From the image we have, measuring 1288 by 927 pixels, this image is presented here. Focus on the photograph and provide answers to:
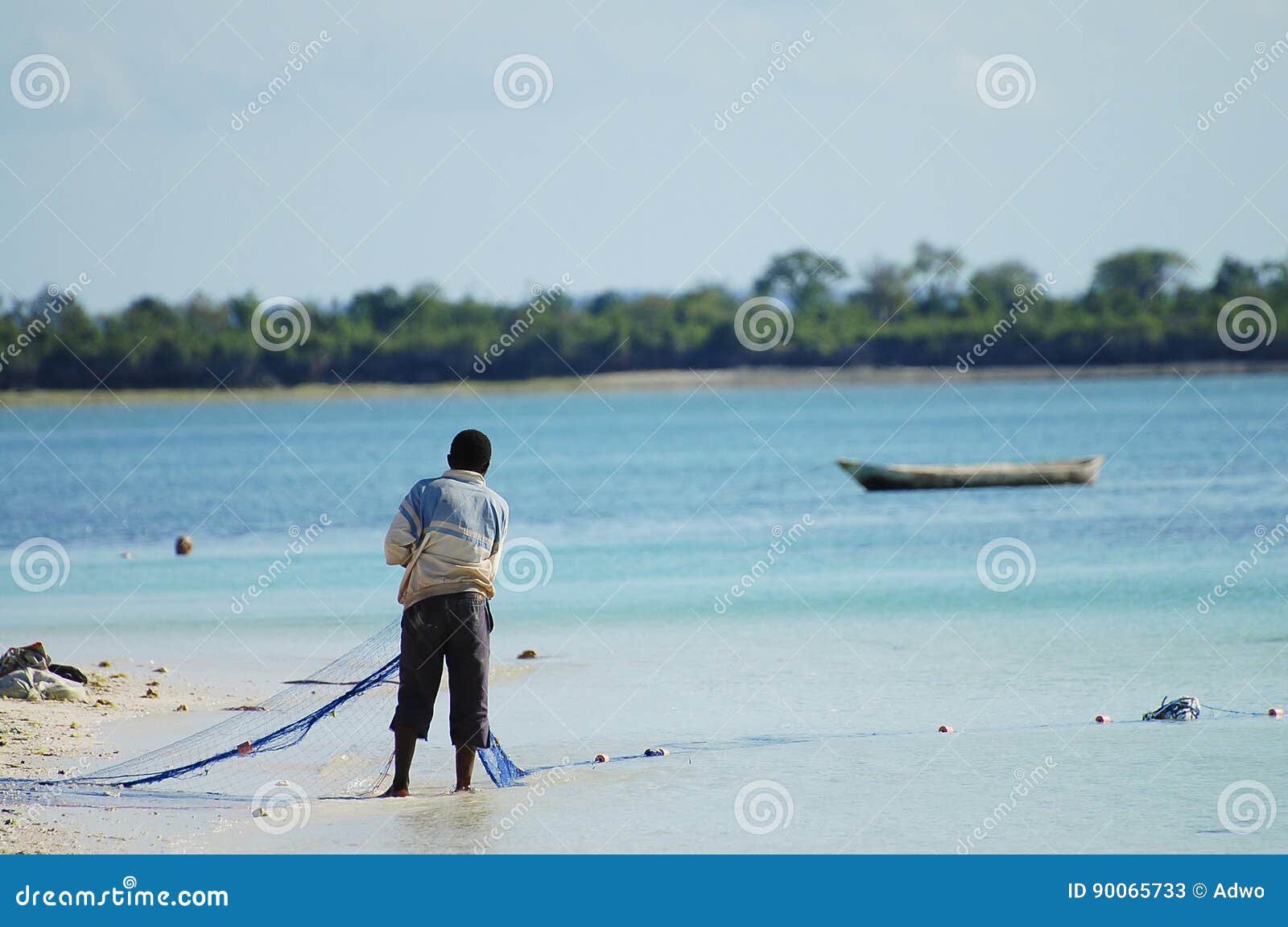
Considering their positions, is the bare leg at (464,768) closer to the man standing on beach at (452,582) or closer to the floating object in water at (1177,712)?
the man standing on beach at (452,582)

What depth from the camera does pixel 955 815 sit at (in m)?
7.70

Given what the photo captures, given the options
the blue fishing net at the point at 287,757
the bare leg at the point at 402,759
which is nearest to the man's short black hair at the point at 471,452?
the blue fishing net at the point at 287,757

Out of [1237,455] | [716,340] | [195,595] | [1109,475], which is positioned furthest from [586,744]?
[716,340]

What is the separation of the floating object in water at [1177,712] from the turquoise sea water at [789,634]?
137mm

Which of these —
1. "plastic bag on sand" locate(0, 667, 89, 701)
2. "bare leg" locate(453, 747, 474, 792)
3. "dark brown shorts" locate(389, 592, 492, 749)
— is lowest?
"bare leg" locate(453, 747, 474, 792)

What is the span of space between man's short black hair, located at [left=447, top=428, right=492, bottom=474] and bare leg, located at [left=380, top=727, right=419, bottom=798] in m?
1.21

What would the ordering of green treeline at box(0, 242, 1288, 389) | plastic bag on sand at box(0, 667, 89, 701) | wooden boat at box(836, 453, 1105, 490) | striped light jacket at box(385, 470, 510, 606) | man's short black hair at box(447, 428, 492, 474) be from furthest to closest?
green treeline at box(0, 242, 1288, 389), wooden boat at box(836, 453, 1105, 490), plastic bag on sand at box(0, 667, 89, 701), man's short black hair at box(447, 428, 492, 474), striped light jacket at box(385, 470, 510, 606)

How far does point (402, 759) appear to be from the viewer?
7770mm

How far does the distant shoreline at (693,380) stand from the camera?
102 metres

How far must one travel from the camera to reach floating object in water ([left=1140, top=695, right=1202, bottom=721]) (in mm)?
9750

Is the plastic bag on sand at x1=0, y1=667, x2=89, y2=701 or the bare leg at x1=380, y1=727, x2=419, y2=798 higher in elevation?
the plastic bag on sand at x1=0, y1=667, x2=89, y2=701

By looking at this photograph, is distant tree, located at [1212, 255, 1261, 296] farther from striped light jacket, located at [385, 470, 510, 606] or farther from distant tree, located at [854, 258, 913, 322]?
striped light jacket, located at [385, 470, 510, 606]

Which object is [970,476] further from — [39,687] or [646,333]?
[646,333]

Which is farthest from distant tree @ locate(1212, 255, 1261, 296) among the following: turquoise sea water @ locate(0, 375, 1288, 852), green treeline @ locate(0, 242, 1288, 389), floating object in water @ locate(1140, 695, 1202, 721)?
floating object in water @ locate(1140, 695, 1202, 721)
